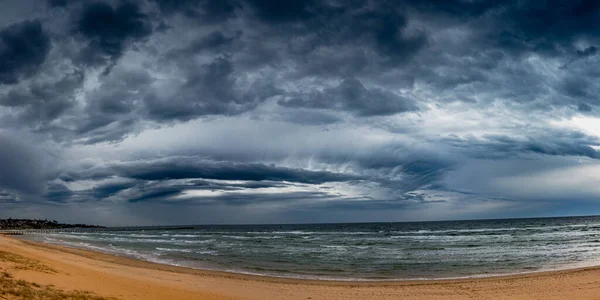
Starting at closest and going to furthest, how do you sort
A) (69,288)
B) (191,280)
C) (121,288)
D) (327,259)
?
(69,288) → (121,288) → (191,280) → (327,259)

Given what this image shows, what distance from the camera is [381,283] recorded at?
842 inches

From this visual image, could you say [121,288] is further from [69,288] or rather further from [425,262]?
[425,262]

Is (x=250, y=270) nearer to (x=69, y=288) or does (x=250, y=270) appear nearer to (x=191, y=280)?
(x=191, y=280)

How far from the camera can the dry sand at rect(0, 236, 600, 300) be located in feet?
47.8

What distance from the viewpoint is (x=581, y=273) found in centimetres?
2175

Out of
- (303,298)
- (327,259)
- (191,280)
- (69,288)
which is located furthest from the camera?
(327,259)

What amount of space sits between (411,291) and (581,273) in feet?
32.4

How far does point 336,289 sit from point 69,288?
433 inches

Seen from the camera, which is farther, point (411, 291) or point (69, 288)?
point (411, 291)

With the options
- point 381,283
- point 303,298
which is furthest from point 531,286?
point 303,298

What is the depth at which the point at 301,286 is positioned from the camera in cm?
2016

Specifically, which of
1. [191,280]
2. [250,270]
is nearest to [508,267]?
[250,270]

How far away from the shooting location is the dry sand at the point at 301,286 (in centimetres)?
1458

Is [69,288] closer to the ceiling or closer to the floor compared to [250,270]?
closer to the ceiling
